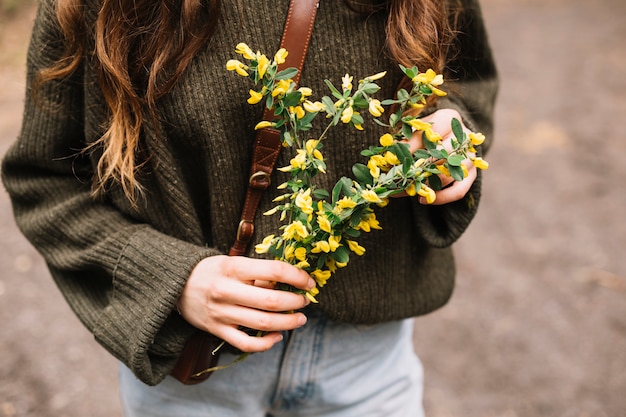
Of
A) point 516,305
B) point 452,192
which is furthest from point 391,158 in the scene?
point 516,305

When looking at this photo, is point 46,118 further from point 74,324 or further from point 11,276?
point 11,276

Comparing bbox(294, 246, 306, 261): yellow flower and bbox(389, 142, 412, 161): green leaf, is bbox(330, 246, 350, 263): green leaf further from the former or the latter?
bbox(389, 142, 412, 161): green leaf

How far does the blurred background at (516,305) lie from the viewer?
8.82 feet

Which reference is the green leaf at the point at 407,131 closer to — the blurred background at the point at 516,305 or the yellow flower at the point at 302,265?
the yellow flower at the point at 302,265

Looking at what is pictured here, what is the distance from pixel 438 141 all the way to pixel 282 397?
62 centimetres

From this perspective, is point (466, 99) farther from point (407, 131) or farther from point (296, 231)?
point (296, 231)

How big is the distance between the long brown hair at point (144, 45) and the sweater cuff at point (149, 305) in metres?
0.11

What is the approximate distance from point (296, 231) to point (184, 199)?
1.17 feet

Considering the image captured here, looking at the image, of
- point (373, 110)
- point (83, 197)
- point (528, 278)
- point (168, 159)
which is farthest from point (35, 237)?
point (528, 278)

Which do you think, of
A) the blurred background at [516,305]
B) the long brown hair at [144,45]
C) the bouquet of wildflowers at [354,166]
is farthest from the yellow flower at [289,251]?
the blurred background at [516,305]

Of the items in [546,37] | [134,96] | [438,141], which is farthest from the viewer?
[546,37]

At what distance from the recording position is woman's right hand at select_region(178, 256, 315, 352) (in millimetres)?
966

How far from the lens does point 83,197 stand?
→ 124 cm

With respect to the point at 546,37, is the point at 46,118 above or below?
above
